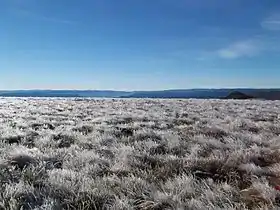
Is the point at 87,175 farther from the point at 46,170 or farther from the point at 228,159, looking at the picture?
A: the point at 228,159

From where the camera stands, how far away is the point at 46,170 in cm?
650

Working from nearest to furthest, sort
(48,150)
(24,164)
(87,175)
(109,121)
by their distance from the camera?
1. (87,175)
2. (24,164)
3. (48,150)
4. (109,121)

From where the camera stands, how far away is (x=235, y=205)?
4559 millimetres

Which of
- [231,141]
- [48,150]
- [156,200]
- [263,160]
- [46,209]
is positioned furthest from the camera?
[231,141]

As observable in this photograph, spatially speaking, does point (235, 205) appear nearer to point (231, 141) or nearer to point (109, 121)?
point (231, 141)

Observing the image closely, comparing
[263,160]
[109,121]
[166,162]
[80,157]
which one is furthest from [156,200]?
[109,121]

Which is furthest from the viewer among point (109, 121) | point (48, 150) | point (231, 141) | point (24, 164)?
point (109, 121)

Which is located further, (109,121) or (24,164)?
(109,121)

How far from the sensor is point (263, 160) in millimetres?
7578

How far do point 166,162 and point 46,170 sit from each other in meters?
2.09

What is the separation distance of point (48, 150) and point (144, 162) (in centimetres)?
222

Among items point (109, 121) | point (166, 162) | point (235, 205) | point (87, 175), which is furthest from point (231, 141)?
point (109, 121)

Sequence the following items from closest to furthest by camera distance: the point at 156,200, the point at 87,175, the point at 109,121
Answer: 1. the point at 156,200
2. the point at 87,175
3. the point at 109,121

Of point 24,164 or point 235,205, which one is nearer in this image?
point 235,205
